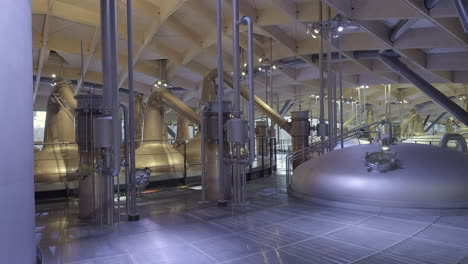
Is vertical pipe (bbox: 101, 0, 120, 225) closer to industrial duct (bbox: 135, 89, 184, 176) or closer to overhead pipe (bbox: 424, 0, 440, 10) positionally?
A: industrial duct (bbox: 135, 89, 184, 176)

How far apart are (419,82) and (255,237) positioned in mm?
14202

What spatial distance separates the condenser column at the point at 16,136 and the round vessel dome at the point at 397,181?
15.8ft

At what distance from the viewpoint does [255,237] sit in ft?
13.3

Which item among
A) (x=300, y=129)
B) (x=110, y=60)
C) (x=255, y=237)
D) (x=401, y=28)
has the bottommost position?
(x=255, y=237)

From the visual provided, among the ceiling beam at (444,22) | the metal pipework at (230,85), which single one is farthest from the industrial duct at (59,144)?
the ceiling beam at (444,22)

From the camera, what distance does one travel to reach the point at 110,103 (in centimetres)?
468

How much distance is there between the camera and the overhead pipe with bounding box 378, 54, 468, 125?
14.5 metres

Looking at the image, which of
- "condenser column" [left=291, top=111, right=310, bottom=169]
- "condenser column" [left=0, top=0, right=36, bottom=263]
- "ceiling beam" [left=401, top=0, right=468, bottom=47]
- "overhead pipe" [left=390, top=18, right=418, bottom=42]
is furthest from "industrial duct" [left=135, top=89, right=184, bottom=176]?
"overhead pipe" [left=390, top=18, right=418, bottom=42]

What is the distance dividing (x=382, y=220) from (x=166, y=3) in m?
9.44

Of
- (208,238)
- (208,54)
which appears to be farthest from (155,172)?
(208,54)

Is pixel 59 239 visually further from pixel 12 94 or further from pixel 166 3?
pixel 166 3

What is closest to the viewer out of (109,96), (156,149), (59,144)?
(109,96)

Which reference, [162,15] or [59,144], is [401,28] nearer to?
[162,15]

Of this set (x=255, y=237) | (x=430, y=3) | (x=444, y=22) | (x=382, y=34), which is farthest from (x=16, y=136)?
(x=382, y=34)
